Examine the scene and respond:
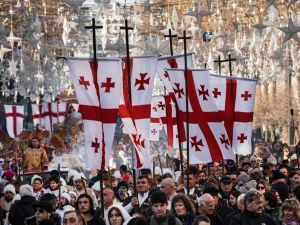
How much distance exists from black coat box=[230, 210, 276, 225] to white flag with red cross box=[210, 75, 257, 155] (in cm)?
804

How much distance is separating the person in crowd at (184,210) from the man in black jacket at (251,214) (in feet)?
3.10

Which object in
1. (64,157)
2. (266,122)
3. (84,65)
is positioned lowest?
(266,122)

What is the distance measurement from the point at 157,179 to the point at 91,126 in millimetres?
Answer: 6386

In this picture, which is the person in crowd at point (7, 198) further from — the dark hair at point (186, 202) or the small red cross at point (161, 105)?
the small red cross at point (161, 105)

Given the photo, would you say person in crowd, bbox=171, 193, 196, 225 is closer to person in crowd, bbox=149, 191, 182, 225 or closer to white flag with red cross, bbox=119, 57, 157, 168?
person in crowd, bbox=149, 191, 182, 225

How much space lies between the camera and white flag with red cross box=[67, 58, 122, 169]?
15.9 meters

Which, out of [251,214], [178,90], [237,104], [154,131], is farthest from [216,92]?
[251,214]

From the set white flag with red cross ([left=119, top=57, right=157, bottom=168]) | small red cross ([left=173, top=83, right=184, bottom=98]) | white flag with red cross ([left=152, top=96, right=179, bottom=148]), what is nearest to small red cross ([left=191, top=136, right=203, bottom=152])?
small red cross ([left=173, top=83, right=184, bottom=98])

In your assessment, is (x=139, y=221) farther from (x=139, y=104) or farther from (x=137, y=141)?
(x=139, y=104)

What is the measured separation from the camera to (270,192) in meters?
15.4

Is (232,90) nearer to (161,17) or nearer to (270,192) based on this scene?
(270,192)

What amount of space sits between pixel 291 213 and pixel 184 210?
1.23 metres

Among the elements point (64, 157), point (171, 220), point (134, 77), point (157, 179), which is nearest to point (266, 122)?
point (64, 157)

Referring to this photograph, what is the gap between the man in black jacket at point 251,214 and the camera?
13086mm
